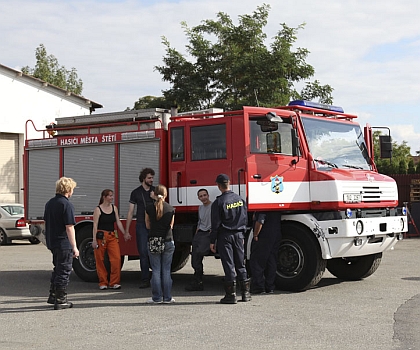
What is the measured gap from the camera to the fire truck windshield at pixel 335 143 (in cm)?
1204

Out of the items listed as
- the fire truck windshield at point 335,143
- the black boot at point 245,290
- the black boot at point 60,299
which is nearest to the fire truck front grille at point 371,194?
the fire truck windshield at point 335,143

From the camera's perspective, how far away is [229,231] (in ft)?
34.7

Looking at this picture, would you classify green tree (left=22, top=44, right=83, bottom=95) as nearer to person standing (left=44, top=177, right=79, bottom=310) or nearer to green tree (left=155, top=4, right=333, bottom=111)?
green tree (left=155, top=4, right=333, bottom=111)

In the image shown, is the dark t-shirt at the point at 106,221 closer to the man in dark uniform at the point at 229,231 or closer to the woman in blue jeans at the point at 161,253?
the woman in blue jeans at the point at 161,253

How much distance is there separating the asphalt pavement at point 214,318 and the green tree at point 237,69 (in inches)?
638

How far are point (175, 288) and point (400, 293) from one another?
364 centimetres

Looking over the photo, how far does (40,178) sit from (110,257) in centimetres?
268

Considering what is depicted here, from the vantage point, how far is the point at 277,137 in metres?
11.8

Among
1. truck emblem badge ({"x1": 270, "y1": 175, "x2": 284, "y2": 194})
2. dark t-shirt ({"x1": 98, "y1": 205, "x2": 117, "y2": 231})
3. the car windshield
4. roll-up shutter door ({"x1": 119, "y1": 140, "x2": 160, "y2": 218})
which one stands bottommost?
dark t-shirt ({"x1": 98, "y1": 205, "x2": 117, "y2": 231})

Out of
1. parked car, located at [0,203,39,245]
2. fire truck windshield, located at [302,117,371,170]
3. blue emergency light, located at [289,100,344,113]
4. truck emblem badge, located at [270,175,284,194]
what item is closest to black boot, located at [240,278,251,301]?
truck emblem badge, located at [270,175,284,194]

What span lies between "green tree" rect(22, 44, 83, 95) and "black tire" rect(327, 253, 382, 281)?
40.8 metres

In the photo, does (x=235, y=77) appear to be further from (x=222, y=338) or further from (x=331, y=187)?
(x=222, y=338)

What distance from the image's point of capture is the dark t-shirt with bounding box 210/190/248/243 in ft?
34.5

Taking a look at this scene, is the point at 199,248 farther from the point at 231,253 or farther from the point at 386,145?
the point at 386,145
